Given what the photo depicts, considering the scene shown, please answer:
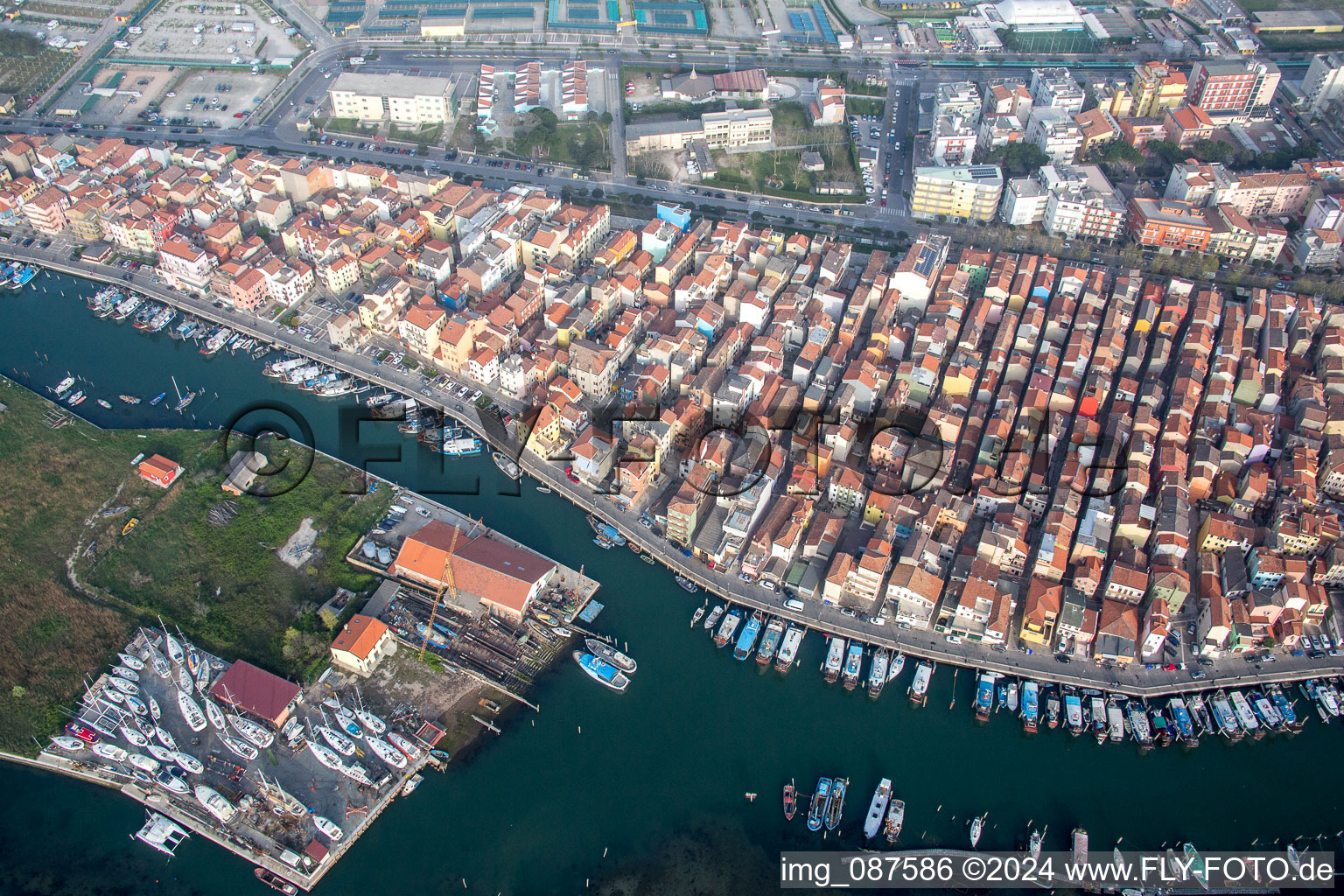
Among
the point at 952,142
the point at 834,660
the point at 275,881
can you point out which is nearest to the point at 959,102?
the point at 952,142

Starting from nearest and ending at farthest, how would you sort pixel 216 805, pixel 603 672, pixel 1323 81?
pixel 216 805
pixel 603 672
pixel 1323 81

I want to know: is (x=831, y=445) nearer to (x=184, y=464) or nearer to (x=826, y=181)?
(x=826, y=181)

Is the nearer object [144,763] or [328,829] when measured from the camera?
[328,829]

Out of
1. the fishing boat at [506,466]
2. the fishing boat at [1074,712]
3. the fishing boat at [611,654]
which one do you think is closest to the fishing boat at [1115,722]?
the fishing boat at [1074,712]

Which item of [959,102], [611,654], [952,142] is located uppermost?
[959,102]

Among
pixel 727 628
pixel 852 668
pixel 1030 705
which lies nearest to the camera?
pixel 1030 705

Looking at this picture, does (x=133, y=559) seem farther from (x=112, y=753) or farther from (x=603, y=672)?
(x=603, y=672)

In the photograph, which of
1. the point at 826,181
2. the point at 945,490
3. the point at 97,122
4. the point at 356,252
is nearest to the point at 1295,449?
the point at 945,490
